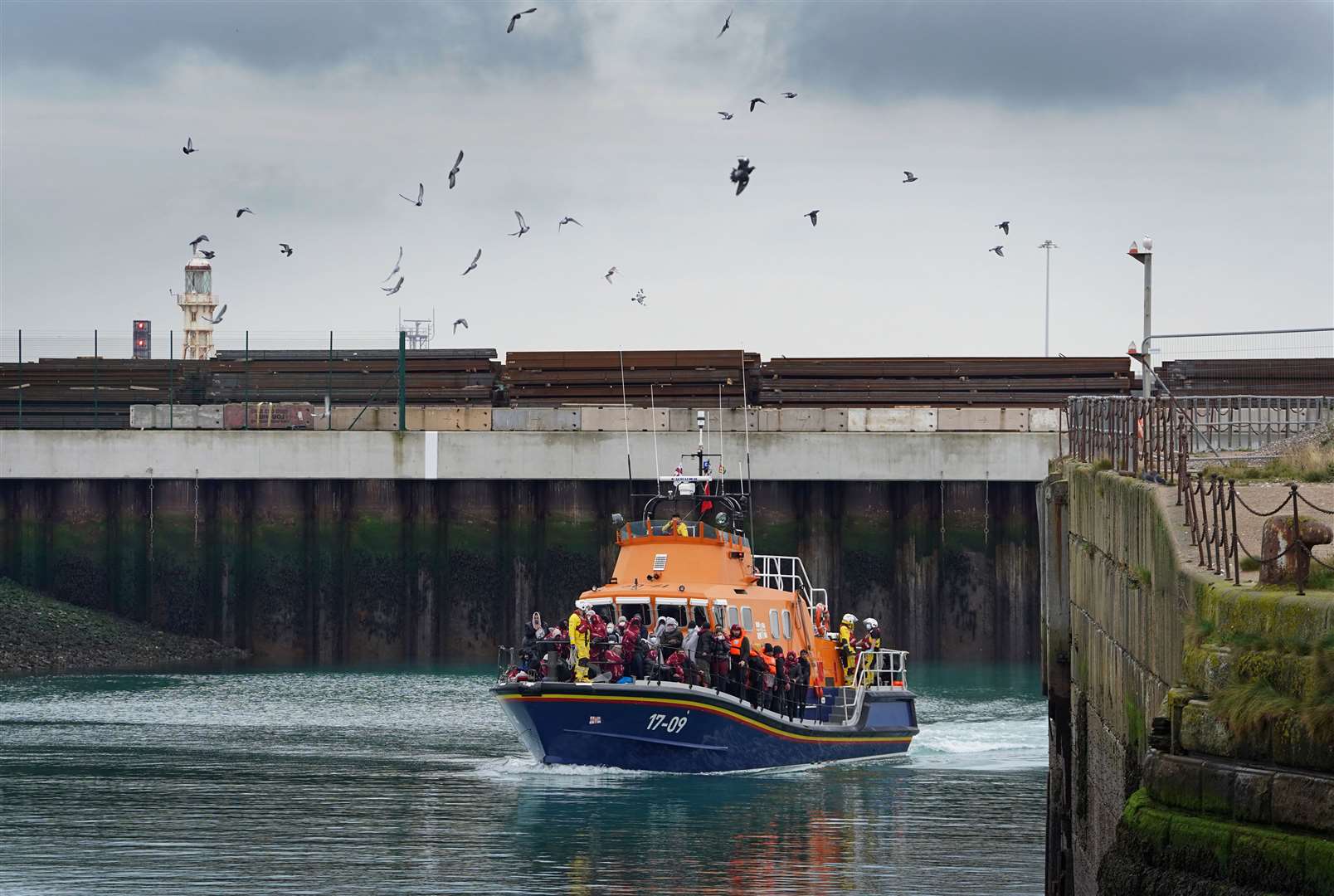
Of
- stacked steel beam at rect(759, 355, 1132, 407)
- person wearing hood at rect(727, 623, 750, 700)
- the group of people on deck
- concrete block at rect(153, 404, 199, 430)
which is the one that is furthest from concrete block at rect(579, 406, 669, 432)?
person wearing hood at rect(727, 623, 750, 700)

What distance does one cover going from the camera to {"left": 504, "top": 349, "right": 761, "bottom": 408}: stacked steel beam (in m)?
51.8

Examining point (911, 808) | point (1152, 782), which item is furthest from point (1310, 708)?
point (911, 808)

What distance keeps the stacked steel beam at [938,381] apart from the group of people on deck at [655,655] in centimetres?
2339

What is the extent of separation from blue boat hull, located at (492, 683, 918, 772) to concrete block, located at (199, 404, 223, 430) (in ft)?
77.1

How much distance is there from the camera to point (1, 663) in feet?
139

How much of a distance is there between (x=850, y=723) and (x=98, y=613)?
2088 cm

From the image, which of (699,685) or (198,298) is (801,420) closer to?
(699,685)

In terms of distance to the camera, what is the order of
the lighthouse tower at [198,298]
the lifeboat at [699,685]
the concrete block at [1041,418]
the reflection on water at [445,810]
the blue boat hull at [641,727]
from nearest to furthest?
the reflection on water at [445,810], the blue boat hull at [641,727], the lifeboat at [699,685], the concrete block at [1041,418], the lighthouse tower at [198,298]

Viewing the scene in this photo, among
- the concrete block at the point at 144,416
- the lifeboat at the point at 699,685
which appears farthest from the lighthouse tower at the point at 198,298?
the lifeboat at the point at 699,685

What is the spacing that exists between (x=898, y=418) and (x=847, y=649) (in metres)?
16.9

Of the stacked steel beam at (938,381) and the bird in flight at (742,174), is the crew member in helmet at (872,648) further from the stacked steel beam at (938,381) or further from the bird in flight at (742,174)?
the stacked steel beam at (938,381)

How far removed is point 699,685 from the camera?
92.0ft

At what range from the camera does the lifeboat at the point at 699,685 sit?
1089 inches

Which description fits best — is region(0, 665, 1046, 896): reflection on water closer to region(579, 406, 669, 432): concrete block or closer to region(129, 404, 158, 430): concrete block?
region(579, 406, 669, 432): concrete block
